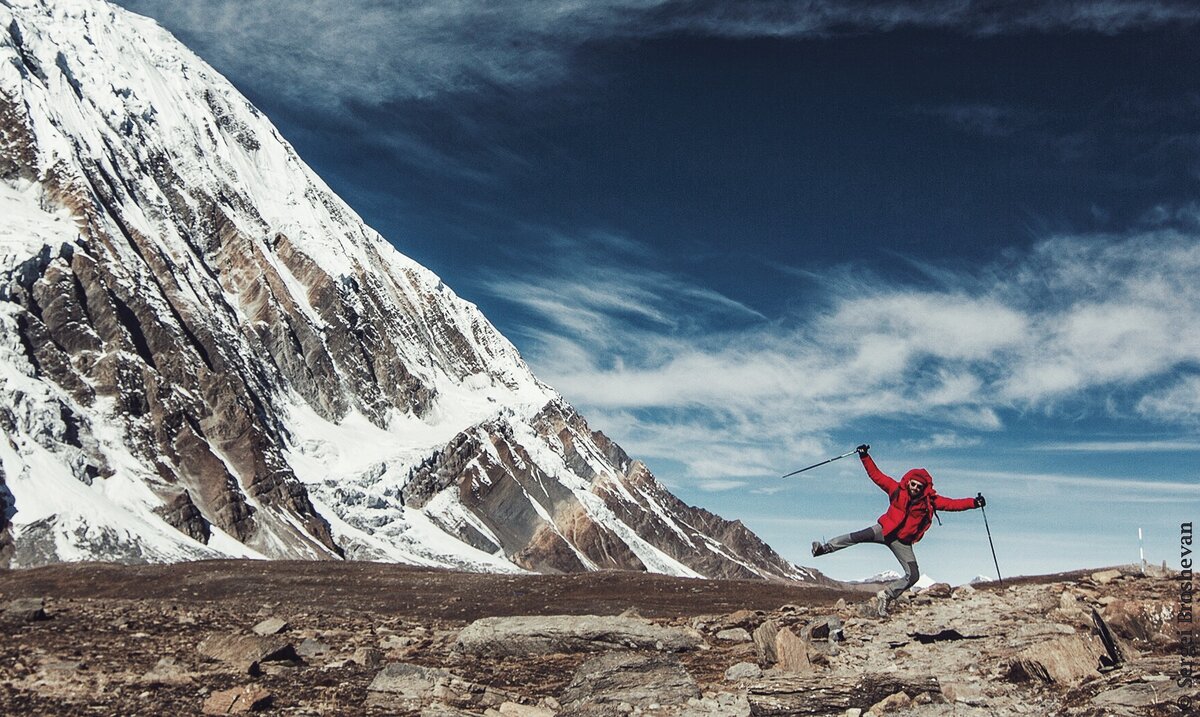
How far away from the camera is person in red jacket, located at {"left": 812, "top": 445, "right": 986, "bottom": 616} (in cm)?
1355

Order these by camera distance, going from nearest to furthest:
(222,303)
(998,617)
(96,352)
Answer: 1. (998,617)
2. (96,352)
3. (222,303)

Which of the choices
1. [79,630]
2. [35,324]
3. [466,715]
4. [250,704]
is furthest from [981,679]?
[35,324]

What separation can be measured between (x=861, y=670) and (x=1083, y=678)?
8.90 ft

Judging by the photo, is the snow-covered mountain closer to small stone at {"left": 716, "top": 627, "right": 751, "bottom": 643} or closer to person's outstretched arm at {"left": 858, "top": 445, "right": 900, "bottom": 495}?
small stone at {"left": 716, "top": 627, "right": 751, "bottom": 643}

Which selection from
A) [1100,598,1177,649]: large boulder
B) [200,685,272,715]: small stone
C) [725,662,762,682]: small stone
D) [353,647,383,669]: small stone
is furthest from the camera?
[353,647,383,669]: small stone

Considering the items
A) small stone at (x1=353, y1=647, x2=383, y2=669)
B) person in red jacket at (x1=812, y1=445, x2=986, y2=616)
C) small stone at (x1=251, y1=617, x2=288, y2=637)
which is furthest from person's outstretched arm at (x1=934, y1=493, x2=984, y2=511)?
small stone at (x1=251, y1=617, x2=288, y2=637)

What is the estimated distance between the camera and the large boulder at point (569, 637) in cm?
1393

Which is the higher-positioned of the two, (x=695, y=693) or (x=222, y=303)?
(x=222, y=303)

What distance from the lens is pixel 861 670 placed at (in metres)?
11.7

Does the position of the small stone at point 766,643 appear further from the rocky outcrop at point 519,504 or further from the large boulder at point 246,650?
the rocky outcrop at point 519,504

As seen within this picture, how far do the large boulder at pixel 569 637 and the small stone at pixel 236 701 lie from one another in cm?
441

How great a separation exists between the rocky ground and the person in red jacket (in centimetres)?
115

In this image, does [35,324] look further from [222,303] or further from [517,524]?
[517,524]

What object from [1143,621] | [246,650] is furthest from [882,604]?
[246,650]
